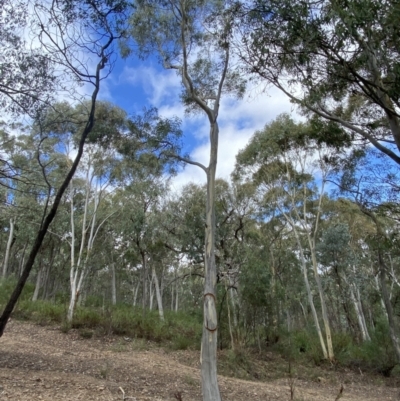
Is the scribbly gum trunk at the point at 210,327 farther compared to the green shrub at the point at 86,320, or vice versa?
the green shrub at the point at 86,320

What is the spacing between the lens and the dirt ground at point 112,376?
17.1 ft

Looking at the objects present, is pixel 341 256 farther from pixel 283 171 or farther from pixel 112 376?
pixel 112 376

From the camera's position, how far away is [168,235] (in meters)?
13.5

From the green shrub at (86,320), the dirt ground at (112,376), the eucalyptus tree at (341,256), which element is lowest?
the dirt ground at (112,376)

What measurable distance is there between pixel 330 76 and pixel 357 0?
1.78 m

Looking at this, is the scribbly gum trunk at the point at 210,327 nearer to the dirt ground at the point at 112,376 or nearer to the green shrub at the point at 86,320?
the dirt ground at the point at 112,376

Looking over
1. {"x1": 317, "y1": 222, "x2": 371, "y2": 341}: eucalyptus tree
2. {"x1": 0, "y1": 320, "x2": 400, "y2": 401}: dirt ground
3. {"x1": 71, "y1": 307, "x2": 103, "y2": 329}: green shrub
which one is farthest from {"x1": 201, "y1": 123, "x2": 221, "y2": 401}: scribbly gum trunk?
{"x1": 317, "y1": 222, "x2": 371, "y2": 341}: eucalyptus tree

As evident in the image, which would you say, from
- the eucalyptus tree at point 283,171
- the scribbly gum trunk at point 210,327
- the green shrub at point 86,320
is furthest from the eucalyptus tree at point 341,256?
the scribbly gum trunk at point 210,327

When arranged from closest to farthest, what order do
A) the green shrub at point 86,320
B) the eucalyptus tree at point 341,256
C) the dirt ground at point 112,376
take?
1. the dirt ground at point 112,376
2. the green shrub at point 86,320
3. the eucalyptus tree at point 341,256

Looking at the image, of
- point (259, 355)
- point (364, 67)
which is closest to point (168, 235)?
point (259, 355)

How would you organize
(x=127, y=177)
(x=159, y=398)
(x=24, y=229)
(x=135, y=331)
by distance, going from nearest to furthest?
(x=159, y=398)
(x=135, y=331)
(x=127, y=177)
(x=24, y=229)

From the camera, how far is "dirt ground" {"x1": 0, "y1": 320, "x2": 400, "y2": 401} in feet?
17.1

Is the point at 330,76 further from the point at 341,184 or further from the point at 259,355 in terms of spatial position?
the point at 259,355

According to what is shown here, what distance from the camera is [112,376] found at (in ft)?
21.7
